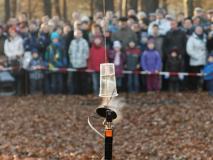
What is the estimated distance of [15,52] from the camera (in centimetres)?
1761

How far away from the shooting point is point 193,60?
17156 mm

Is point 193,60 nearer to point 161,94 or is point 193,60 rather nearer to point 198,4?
point 161,94

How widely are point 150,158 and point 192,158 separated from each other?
2.00 feet

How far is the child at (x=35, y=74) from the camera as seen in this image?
17531 mm

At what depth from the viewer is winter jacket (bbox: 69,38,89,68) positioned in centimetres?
1705

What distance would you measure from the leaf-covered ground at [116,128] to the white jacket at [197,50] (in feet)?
3.25

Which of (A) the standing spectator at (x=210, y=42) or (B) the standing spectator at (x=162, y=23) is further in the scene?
(B) the standing spectator at (x=162, y=23)

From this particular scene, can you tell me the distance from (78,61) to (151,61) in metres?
1.99

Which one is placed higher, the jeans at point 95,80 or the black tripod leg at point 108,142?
the black tripod leg at point 108,142

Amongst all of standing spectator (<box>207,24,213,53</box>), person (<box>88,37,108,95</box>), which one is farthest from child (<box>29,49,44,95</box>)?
standing spectator (<box>207,24,213,53</box>)

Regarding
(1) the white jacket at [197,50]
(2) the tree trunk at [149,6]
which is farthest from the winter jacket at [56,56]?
(2) the tree trunk at [149,6]

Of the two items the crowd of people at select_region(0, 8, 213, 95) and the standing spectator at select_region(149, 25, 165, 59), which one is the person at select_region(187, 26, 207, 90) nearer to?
the crowd of people at select_region(0, 8, 213, 95)

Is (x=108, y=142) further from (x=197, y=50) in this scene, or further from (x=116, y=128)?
(x=197, y=50)

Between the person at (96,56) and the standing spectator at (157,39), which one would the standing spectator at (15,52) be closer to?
the person at (96,56)
